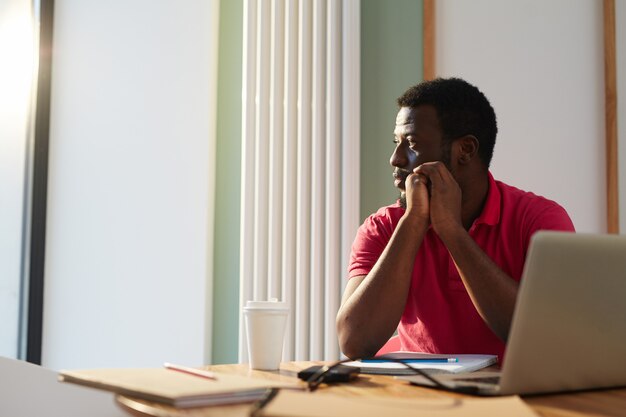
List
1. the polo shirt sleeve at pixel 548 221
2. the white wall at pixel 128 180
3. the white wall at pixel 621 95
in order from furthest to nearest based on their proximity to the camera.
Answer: the white wall at pixel 128 180, the white wall at pixel 621 95, the polo shirt sleeve at pixel 548 221

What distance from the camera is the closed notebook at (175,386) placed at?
2.94 ft

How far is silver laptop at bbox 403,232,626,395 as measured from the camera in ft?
3.12

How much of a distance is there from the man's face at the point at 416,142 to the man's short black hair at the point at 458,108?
0.07 feet

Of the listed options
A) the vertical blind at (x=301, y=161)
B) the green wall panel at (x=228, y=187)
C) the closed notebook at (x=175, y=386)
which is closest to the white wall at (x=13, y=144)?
the green wall panel at (x=228, y=187)

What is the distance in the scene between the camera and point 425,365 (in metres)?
1.29

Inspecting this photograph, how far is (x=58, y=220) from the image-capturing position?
3.31 m

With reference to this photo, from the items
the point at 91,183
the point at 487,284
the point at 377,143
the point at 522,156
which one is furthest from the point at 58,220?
the point at 487,284

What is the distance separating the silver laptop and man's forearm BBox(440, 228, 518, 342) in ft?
1.77

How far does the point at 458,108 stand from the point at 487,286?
1.95 ft

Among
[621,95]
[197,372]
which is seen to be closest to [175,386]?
[197,372]

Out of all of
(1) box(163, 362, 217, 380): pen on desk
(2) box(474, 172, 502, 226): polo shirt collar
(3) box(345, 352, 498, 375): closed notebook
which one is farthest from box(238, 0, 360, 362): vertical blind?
(1) box(163, 362, 217, 380): pen on desk

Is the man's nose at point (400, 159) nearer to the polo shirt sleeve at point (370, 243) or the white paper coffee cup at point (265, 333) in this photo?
the polo shirt sleeve at point (370, 243)

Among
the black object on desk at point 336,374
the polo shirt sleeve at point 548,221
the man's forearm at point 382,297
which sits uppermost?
the polo shirt sleeve at point 548,221

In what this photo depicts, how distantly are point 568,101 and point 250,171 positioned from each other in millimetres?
1153
